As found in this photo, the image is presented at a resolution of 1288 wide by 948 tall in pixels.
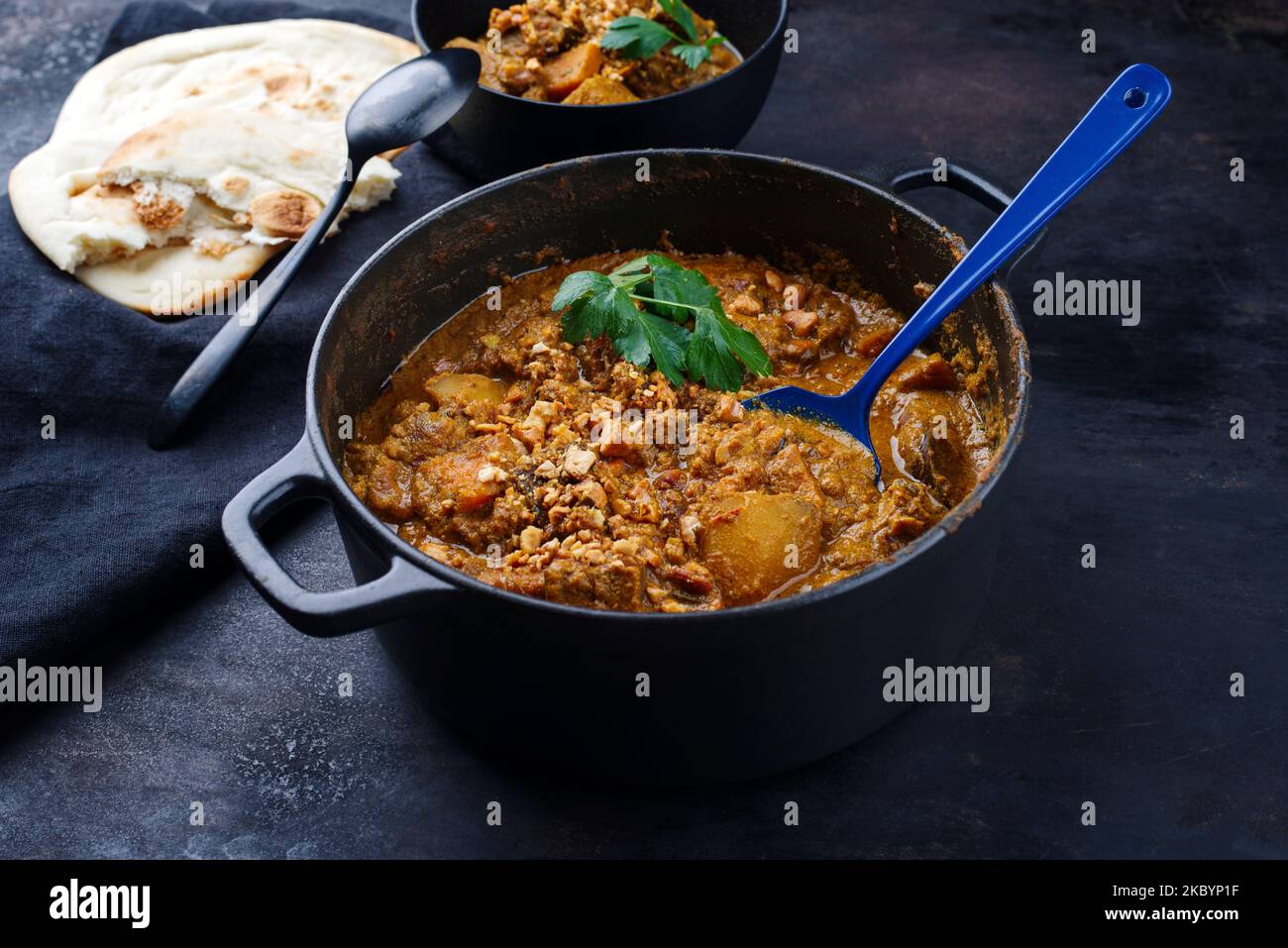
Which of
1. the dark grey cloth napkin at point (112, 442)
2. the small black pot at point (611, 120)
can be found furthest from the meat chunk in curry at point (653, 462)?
the small black pot at point (611, 120)

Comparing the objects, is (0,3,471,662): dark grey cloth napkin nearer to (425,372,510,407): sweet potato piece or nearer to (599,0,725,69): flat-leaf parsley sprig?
(425,372,510,407): sweet potato piece

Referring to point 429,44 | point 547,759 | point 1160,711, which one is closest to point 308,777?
point 547,759

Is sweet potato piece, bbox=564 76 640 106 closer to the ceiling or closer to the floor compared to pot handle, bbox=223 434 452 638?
closer to the ceiling

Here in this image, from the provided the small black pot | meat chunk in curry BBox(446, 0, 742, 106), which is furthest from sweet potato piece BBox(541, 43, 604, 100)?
the small black pot

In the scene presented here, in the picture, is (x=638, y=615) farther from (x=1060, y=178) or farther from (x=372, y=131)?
(x=372, y=131)

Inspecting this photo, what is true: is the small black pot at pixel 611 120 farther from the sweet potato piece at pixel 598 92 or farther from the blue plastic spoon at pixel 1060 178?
the blue plastic spoon at pixel 1060 178
